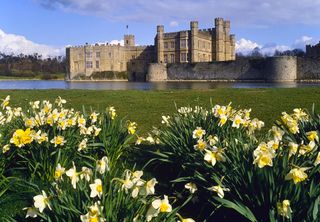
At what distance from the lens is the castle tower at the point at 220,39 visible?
7344 centimetres

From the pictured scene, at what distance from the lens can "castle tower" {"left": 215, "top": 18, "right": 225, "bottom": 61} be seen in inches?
2891

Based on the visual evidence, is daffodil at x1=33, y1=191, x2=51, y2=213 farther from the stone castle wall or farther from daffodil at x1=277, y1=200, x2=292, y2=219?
the stone castle wall

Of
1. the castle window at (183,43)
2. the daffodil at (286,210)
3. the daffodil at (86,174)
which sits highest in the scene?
the castle window at (183,43)

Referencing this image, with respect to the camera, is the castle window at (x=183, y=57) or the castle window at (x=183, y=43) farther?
the castle window at (x=183, y=57)

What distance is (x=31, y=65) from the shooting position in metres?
104

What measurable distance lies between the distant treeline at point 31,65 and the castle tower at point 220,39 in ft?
131

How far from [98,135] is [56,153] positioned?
0.70 meters

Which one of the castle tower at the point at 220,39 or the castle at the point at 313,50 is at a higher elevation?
the castle tower at the point at 220,39

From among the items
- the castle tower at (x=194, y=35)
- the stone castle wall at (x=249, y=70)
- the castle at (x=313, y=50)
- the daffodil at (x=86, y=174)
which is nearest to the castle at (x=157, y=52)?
the castle tower at (x=194, y=35)

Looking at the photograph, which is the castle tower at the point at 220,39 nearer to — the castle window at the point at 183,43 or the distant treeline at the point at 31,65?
the castle window at the point at 183,43

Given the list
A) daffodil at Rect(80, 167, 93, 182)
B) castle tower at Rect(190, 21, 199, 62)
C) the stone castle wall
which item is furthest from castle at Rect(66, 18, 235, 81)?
daffodil at Rect(80, 167, 93, 182)

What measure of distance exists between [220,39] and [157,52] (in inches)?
462

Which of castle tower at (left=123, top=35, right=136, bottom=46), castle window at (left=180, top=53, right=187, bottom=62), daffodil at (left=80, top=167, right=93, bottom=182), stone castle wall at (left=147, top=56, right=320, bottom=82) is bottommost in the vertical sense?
daffodil at (left=80, top=167, right=93, bottom=182)

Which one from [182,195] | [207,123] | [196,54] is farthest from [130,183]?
[196,54]
